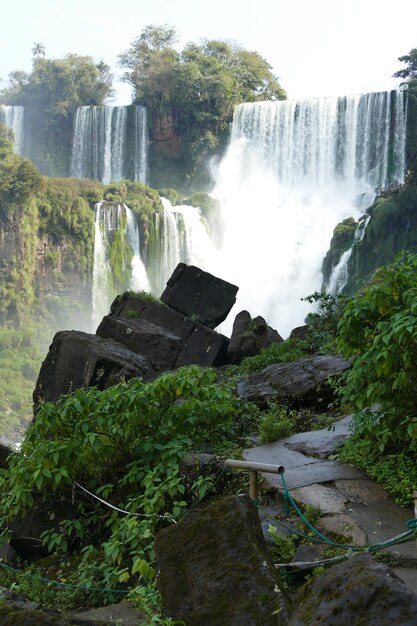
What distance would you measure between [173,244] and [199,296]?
66.3ft

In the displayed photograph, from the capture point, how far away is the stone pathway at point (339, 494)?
4.80 metres

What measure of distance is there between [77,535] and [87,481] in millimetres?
419

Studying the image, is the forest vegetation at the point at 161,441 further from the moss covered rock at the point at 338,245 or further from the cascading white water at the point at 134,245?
the cascading white water at the point at 134,245

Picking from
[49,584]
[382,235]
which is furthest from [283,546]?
[382,235]

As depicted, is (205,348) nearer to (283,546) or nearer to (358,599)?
(283,546)

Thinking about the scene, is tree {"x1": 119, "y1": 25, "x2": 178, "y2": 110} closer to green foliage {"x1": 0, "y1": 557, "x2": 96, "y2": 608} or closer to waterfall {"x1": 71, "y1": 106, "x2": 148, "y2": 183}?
waterfall {"x1": 71, "y1": 106, "x2": 148, "y2": 183}

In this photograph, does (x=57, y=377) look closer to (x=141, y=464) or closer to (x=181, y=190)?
(x=141, y=464)

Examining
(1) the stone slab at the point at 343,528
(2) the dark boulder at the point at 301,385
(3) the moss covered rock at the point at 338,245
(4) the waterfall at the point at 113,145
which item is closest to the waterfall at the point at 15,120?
(4) the waterfall at the point at 113,145

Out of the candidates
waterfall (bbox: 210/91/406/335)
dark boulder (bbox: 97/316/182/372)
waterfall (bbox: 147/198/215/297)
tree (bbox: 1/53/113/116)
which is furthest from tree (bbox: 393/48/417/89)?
dark boulder (bbox: 97/316/182/372)

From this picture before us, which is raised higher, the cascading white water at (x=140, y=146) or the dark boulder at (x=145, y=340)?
the cascading white water at (x=140, y=146)

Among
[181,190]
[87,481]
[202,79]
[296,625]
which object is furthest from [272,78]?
[296,625]

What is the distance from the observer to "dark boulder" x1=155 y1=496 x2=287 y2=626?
11.3 feet

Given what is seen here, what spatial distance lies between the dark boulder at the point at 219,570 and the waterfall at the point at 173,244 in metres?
32.2

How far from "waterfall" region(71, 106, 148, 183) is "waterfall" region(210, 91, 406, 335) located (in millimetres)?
6210
